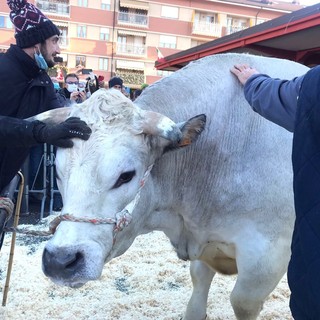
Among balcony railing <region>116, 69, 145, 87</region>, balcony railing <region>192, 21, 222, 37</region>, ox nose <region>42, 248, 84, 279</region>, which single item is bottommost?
balcony railing <region>116, 69, 145, 87</region>

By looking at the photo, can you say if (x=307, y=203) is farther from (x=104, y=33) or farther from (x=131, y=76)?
(x=104, y=33)

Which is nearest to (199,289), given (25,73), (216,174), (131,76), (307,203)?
(216,174)

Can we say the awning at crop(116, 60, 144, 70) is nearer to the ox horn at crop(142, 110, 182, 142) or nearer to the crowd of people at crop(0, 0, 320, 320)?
the crowd of people at crop(0, 0, 320, 320)

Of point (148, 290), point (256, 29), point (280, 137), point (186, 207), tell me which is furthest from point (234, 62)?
point (256, 29)

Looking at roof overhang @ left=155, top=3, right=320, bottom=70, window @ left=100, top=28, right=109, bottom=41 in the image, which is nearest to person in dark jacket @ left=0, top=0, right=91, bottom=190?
roof overhang @ left=155, top=3, right=320, bottom=70

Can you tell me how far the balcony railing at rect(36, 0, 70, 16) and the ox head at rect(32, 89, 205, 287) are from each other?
4263cm

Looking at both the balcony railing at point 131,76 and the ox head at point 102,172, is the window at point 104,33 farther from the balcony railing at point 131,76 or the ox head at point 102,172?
the ox head at point 102,172

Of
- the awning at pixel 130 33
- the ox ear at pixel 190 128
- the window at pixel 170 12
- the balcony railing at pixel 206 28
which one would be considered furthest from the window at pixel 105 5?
the ox ear at pixel 190 128

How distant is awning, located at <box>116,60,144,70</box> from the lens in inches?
1665

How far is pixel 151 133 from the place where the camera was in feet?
7.66

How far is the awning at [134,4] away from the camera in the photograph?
43.7 metres

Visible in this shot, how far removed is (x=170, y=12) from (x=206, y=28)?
12.9 feet

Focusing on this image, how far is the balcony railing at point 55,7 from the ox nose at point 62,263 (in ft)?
141

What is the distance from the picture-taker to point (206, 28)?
4516cm
